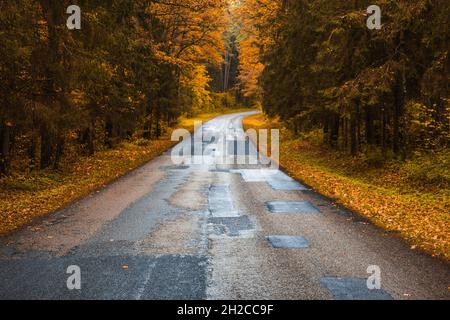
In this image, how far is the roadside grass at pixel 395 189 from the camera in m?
9.20

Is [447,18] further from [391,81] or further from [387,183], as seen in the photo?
[387,183]

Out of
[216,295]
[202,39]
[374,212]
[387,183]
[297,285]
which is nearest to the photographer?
[216,295]

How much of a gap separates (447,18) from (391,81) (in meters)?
4.28

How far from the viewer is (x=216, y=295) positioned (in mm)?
5746

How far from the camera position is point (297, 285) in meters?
6.13

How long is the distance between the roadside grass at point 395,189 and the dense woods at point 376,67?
1.34 meters

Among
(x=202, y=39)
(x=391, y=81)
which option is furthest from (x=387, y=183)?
(x=202, y=39)

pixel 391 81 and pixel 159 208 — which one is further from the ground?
pixel 391 81

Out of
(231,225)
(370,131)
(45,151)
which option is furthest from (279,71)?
(231,225)

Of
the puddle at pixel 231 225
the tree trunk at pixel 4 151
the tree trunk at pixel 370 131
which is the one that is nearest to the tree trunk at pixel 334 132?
the tree trunk at pixel 370 131

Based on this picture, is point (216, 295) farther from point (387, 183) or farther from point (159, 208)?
point (387, 183)
